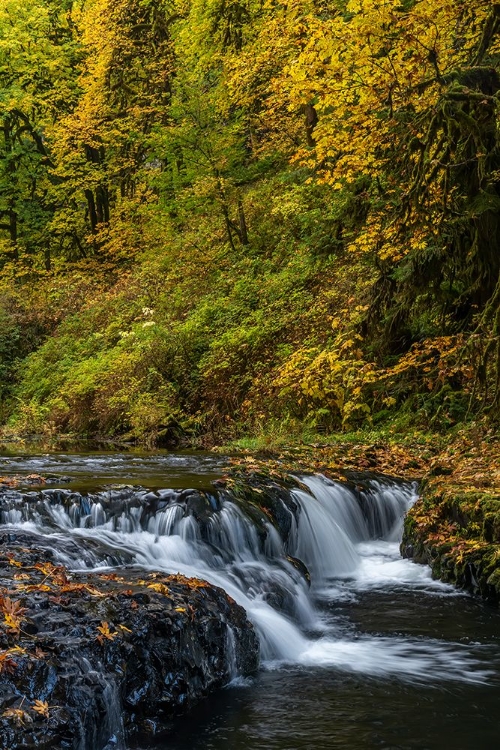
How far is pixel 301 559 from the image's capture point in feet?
26.5

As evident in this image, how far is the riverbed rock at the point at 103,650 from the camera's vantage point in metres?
3.96

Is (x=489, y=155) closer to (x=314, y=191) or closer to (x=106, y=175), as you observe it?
(x=314, y=191)

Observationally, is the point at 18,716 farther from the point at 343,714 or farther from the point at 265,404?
the point at 265,404

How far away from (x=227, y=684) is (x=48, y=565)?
1638 millimetres

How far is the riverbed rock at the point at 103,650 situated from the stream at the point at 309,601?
0.63ft

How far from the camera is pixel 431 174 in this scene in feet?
30.9

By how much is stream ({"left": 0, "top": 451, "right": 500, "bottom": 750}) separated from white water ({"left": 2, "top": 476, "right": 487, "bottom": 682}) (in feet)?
0.05

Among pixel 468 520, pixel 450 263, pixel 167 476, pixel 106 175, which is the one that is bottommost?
pixel 468 520

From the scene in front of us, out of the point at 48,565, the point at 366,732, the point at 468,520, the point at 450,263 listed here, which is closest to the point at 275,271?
the point at 450,263

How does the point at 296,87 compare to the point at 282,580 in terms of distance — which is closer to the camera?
the point at 282,580

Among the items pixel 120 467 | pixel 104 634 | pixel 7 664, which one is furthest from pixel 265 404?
pixel 7 664

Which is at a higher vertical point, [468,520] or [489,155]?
[489,155]

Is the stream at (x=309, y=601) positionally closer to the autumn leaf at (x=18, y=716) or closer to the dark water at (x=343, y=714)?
the dark water at (x=343, y=714)

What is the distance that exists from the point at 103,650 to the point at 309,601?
298 cm
